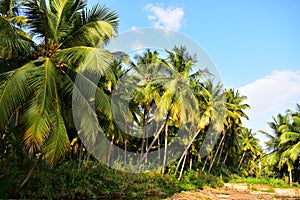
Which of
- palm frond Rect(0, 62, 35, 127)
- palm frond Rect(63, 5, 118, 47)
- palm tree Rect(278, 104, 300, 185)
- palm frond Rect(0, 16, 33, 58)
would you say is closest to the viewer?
palm frond Rect(0, 62, 35, 127)

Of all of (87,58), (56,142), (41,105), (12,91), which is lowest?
(56,142)

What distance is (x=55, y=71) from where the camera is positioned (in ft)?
28.9

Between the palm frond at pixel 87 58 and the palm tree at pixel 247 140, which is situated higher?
the palm frond at pixel 87 58

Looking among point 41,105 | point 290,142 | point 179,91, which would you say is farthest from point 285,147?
point 41,105

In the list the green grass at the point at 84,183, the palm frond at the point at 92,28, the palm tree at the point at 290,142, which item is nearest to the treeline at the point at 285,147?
the palm tree at the point at 290,142

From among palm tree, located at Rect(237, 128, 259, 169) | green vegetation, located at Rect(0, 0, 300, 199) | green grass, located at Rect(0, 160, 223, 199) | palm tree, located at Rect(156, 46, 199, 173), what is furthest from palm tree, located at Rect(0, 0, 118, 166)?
palm tree, located at Rect(237, 128, 259, 169)

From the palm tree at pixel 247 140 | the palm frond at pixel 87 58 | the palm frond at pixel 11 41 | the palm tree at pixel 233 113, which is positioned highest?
the palm frond at pixel 11 41

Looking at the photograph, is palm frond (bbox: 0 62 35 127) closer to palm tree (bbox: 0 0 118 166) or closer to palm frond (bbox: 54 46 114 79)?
palm tree (bbox: 0 0 118 166)

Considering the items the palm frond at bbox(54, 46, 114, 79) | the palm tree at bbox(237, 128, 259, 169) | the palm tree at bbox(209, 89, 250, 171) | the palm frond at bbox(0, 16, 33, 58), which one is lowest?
the palm tree at bbox(237, 128, 259, 169)

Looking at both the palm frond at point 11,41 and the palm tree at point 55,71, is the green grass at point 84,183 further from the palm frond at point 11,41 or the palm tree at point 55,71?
the palm frond at point 11,41

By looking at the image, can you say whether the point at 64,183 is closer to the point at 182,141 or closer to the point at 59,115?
the point at 59,115

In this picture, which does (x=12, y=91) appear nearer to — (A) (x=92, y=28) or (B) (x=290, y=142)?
(A) (x=92, y=28)

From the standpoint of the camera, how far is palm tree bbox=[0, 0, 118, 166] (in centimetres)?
798

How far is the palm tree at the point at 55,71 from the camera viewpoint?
26.2 feet
